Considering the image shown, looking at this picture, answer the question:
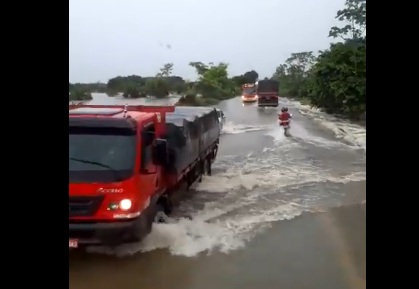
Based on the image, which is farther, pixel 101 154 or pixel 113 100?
pixel 113 100

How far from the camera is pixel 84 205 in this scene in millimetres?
5828

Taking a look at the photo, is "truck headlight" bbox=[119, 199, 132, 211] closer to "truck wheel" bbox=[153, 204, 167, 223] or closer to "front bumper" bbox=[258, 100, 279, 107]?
"truck wheel" bbox=[153, 204, 167, 223]

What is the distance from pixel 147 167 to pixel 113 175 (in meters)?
0.54

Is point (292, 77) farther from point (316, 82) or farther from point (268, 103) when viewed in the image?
point (316, 82)

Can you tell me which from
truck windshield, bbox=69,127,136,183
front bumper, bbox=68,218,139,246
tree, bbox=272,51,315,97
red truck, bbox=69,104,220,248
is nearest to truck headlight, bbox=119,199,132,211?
red truck, bbox=69,104,220,248

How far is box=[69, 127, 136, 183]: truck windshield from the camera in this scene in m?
5.96

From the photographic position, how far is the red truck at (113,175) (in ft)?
19.1

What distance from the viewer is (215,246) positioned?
6785mm

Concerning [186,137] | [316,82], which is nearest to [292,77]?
[316,82]

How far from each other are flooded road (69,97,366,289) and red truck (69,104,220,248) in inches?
15.7

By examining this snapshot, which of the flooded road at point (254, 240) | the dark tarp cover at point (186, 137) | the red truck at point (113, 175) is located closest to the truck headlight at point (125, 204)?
the red truck at point (113, 175)

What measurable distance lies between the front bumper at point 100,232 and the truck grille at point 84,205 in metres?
0.12
